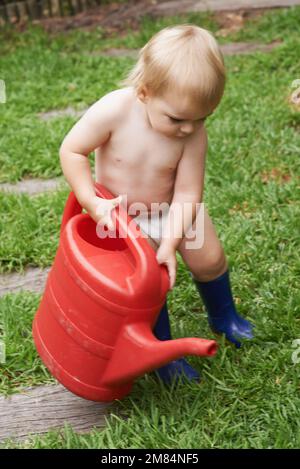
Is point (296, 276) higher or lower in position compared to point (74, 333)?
lower

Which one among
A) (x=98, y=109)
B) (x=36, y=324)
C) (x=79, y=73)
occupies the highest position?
(x=98, y=109)

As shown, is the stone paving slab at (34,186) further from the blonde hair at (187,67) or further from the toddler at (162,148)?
the blonde hair at (187,67)

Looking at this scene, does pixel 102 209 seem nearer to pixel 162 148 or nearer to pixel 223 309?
pixel 162 148

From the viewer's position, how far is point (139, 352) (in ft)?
6.26

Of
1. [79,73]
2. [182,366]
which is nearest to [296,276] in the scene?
[182,366]

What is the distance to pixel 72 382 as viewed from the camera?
2.04 m

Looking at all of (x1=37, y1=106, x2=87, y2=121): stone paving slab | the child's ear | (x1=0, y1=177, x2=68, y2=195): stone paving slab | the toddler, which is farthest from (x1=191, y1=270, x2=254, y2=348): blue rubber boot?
(x1=37, y1=106, x2=87, y2=121): stone paving slab

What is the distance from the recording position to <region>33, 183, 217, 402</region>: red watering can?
190 cm

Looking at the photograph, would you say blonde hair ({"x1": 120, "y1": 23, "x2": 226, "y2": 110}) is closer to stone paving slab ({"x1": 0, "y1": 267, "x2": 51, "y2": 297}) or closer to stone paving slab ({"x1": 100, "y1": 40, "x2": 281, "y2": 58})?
stone paving slab ({"x1": 0, "y1": 267, "x2": 51, "y2": 297})

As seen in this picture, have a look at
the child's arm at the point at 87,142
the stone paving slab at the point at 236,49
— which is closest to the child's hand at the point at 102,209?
the child's arm at the point at 87,142

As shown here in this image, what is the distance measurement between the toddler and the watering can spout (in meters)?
0.19
